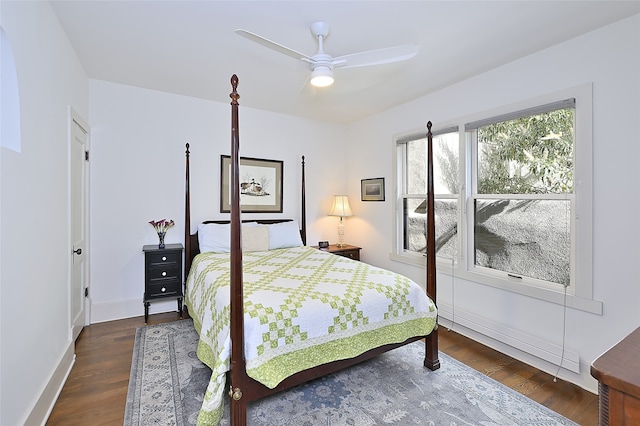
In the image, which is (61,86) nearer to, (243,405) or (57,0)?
(57,0)

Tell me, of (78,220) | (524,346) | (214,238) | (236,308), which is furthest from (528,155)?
(78,220)

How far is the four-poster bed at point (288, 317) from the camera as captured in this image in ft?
5.23

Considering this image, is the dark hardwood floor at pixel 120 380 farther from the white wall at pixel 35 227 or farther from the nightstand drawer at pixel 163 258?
the nightstand drawer at pixel 163 258

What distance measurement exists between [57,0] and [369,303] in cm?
→ 277

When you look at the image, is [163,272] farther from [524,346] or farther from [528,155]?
[528,155]

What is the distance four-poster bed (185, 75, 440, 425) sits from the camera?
1.59 meters

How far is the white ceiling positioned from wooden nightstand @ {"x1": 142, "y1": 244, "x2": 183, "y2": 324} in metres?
1.80

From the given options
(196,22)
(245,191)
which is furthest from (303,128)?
(196,22)

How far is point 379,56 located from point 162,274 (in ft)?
9.74

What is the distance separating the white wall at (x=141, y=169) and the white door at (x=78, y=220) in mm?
154

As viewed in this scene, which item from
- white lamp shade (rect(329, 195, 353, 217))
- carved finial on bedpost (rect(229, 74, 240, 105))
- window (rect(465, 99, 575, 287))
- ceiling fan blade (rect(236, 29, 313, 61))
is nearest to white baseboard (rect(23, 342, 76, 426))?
carved finial on bedpost (rect(229, 74, 240, 105))

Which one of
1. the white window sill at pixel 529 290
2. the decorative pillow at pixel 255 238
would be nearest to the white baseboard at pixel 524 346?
the white window sill at pixel 529 290

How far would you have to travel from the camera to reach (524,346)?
253 cm

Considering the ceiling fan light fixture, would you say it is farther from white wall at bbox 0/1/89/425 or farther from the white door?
the white door
